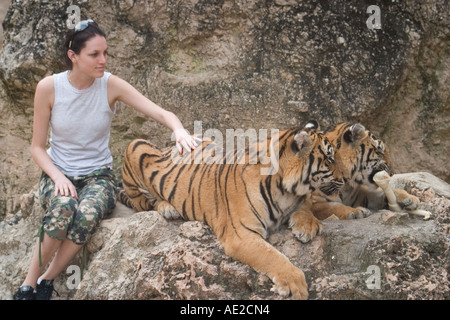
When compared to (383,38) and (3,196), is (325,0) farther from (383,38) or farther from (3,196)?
(3,196)

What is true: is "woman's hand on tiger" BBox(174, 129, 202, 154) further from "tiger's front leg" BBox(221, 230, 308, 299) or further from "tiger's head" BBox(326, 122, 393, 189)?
"tiger's head" BBox(326, 122, 393, 189)

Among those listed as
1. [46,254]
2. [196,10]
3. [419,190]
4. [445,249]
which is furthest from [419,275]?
[196,10]

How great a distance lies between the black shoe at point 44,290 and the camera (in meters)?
→ 4.04

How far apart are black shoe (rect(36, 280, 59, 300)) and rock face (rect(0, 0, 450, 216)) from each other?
222cm

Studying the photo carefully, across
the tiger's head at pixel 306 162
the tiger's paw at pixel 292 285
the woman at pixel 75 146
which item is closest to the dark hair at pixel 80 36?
the woman at pixel 75 146

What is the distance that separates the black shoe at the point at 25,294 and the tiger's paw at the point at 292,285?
1663 millimetres

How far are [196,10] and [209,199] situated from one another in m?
2.41

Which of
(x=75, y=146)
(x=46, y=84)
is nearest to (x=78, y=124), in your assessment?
(x=75, y=146)

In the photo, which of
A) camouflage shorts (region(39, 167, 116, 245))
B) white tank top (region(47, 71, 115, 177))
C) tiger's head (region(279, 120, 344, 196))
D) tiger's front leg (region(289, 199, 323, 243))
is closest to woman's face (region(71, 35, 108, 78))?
white tank top (region(47, 71, 115, 177))

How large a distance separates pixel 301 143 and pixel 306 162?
0.47 feet

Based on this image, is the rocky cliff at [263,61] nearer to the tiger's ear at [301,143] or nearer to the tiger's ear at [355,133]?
the tiger's ear at [355,133]

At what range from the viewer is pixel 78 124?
4328mm

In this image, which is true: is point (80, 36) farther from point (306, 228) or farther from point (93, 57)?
point (306, 228)
